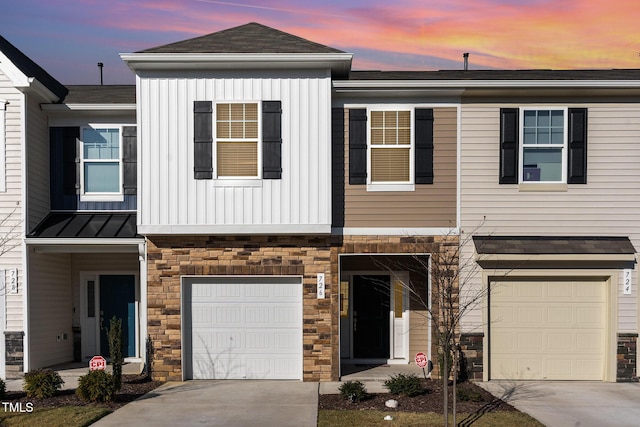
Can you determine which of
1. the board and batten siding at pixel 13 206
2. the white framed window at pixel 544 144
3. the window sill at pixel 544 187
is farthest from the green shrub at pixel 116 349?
the white framed window at pixel 544 144

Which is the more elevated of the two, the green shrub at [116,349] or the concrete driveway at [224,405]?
the green shrub at [116,349]

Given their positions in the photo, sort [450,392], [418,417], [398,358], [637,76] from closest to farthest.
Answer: [418,417], [450,392], [637,76], [398,358]

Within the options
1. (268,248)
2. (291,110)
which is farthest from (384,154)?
(268,248)

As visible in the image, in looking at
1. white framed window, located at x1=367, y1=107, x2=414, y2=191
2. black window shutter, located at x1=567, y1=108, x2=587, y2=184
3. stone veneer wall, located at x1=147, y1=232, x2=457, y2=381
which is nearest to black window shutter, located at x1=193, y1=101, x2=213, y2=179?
stone veneer wall, located at x1=147, y1=232, x2=457, y2=381

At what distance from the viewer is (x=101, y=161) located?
14.0m

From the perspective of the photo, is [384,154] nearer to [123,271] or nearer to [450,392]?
[450,392]

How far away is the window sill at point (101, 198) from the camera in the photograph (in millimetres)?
13961

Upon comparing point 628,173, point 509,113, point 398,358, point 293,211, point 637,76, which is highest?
point 637,76

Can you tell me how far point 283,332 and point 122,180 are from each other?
5.17 meters

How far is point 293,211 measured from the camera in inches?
481

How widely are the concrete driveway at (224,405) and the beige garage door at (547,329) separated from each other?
161 inches

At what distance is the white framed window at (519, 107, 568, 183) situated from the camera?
12633mm

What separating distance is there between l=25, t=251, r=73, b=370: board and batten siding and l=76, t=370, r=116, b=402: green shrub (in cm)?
299

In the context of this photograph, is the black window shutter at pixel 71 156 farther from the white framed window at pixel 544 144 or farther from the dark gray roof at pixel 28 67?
the white framed window at pixel 544 144
